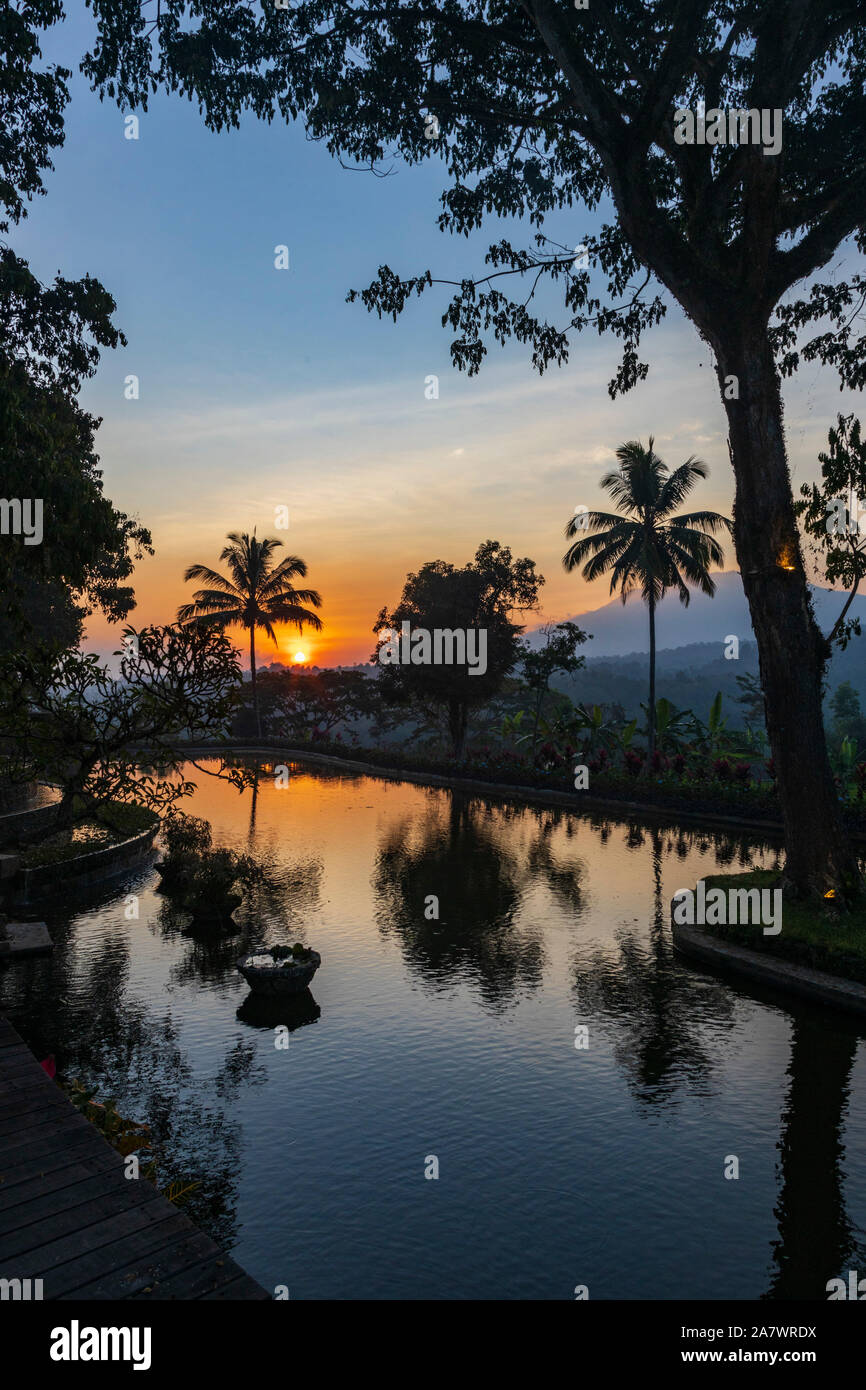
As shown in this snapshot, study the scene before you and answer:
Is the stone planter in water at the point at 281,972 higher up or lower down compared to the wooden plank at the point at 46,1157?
lower down

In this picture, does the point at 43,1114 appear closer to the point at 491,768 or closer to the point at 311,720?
the point at 491,768

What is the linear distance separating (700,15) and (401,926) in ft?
51.7

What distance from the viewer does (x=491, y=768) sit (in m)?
36.5

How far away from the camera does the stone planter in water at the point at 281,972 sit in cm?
1172

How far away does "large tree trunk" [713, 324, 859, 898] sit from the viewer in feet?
46.9

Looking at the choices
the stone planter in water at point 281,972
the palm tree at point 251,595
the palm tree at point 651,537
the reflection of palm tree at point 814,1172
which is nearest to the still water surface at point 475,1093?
the reflection of palm tree at point 814,1172

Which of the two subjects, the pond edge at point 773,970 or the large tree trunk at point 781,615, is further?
the large tree trunk at point 781,615

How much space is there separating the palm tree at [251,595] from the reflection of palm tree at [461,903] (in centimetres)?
2965

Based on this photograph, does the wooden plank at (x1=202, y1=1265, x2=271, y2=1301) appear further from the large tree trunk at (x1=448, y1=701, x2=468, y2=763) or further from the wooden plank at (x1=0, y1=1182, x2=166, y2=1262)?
the large tree trunk at (x1=448, y1=701, x2=468, y2=763)

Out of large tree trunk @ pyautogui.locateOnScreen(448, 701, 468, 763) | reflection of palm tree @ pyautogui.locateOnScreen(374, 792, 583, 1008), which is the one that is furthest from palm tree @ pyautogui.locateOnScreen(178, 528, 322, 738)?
reflection of palm tree @ pyautogui.locateOnScreen(374, 792, 583, 1008)

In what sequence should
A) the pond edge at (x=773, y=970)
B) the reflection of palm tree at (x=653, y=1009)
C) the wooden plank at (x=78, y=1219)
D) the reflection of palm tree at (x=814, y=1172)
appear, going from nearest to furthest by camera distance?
the wooden plank at (x=78, y=1219) < the reflection of palm tree at (x=814, y=1172) < the reflection of palm tree at (x=653, y=1009) < the pond edge at (x=773, y=970)

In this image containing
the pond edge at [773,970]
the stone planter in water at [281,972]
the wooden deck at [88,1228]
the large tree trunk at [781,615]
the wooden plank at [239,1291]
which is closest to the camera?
the wooden plank at [239,1291]

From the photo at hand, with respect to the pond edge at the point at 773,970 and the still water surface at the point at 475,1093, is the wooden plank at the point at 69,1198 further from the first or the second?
the pond edge at the point at 773,970
